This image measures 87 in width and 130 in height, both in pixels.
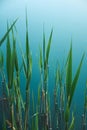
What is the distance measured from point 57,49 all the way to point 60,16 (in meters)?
0.18

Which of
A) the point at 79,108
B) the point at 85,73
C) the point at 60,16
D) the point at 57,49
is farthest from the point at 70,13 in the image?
the point at 79,108

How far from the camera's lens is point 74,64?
1419mm

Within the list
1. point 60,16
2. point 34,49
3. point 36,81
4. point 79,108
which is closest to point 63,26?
point 60,16

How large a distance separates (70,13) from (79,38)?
0.14 m

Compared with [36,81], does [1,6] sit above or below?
above

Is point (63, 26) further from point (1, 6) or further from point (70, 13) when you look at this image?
point (1, 6)

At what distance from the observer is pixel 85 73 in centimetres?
141

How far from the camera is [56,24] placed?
1445mm

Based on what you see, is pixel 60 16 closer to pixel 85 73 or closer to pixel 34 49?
pixel 34 49

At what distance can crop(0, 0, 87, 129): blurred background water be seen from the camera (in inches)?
56.0

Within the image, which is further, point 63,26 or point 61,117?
point 63,26

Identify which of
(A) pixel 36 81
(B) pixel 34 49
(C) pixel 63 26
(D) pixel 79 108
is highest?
(C) pixel 63 26

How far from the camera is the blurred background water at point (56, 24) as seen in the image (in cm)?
142

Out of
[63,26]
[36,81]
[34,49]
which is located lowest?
[36,81]
